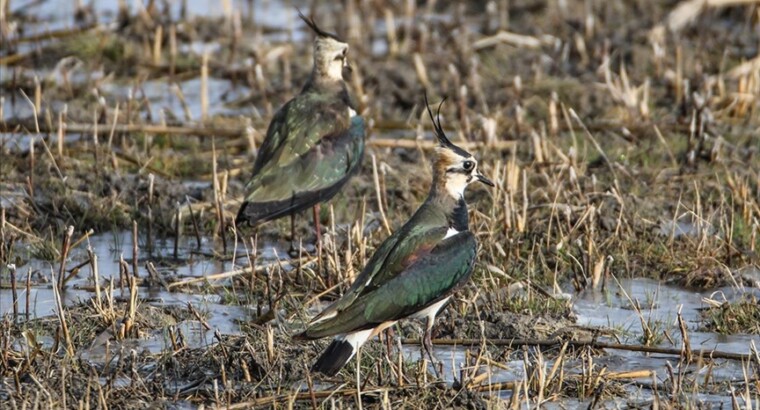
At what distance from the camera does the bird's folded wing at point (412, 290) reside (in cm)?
573

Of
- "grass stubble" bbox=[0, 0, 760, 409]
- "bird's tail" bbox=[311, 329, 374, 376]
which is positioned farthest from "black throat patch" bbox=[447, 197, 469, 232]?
"bird's tail" bbox=[311, 329, 374, 376]

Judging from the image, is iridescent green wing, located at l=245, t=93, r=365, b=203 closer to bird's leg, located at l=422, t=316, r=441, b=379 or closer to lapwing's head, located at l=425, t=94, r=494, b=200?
lapwing's head, located at l=425, t=94, r=494, b=200

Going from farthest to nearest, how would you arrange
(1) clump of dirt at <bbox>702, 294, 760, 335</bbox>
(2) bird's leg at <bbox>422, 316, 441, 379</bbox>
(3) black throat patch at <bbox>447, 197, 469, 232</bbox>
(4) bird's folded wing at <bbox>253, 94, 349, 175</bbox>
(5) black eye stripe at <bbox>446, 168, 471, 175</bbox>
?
1. (4) bird's folded wing at <bbox>253, 94, 349, 175</bbox>
2. (1) clump of dirt at <bbox>702, 294, 760, 335</bbox>
3. (5) black eye stripe at <bbox>446, 168, 471, 175</bbox>
4. (3) black throat patch at <bbox>447, 197, 469, 232</bbox>
5. (2) bird's leg at <bbox>422, 316, 441, 379</bbox>

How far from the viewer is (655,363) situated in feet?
20.5

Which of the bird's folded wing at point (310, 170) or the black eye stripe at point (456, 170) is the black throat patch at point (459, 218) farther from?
the bird's folded wing at point (310, 170)

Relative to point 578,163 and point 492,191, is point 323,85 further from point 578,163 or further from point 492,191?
point 578,163

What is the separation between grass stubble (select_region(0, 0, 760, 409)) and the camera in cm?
583

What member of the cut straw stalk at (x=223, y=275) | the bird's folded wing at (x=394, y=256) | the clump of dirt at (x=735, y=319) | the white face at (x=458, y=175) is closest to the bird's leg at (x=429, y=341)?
the bird's folded wing at (x=394, y=256)

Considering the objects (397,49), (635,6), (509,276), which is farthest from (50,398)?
(635,6)

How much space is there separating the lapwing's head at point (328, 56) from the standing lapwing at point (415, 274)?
258 cm

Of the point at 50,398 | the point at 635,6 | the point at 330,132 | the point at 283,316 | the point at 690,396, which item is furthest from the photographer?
the point at 635,6

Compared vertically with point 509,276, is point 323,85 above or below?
above

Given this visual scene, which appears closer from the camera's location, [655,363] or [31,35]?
[655,363]

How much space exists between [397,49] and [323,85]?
396 cm
